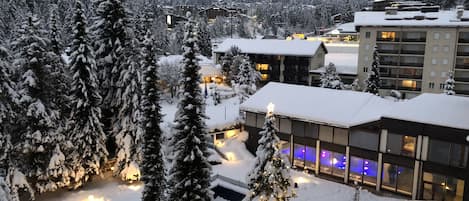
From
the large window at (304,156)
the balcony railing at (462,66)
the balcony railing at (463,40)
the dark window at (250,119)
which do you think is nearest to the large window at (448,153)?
the large window at (304,156)

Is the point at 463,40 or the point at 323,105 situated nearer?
the point at 323,105

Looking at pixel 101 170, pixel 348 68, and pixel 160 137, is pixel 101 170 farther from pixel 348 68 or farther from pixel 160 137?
pixel 348 68

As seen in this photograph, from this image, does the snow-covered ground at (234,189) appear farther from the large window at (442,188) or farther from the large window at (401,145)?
the large window at (401,145)

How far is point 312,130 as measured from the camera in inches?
1373

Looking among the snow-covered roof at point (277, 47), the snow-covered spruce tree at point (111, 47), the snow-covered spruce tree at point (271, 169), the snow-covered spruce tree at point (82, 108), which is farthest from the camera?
the snow-covered roof at point (277, 47)

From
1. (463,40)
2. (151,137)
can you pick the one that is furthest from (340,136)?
(463,40)

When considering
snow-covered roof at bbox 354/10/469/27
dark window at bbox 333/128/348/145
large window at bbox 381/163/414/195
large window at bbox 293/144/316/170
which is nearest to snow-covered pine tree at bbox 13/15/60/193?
large window at bbox 293/144/316/170

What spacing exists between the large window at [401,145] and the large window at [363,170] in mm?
1933

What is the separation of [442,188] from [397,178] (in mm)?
3147

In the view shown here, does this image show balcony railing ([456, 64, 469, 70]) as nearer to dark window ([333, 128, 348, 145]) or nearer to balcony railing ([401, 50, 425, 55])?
balcony railing ([401, 50, 425, 55])

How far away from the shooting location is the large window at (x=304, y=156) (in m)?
35.2

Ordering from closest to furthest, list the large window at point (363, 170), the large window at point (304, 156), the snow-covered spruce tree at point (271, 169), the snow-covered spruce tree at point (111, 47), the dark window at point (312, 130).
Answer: the snow-covered spruce tree at point (271, 169), the snow-covered spruce tree at point (111, 47), the large window at point (363, 170), the dark window at point (312, 130), the large window at point (304, 156)

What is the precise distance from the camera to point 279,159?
19.5m

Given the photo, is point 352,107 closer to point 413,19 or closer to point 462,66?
point 462,66
